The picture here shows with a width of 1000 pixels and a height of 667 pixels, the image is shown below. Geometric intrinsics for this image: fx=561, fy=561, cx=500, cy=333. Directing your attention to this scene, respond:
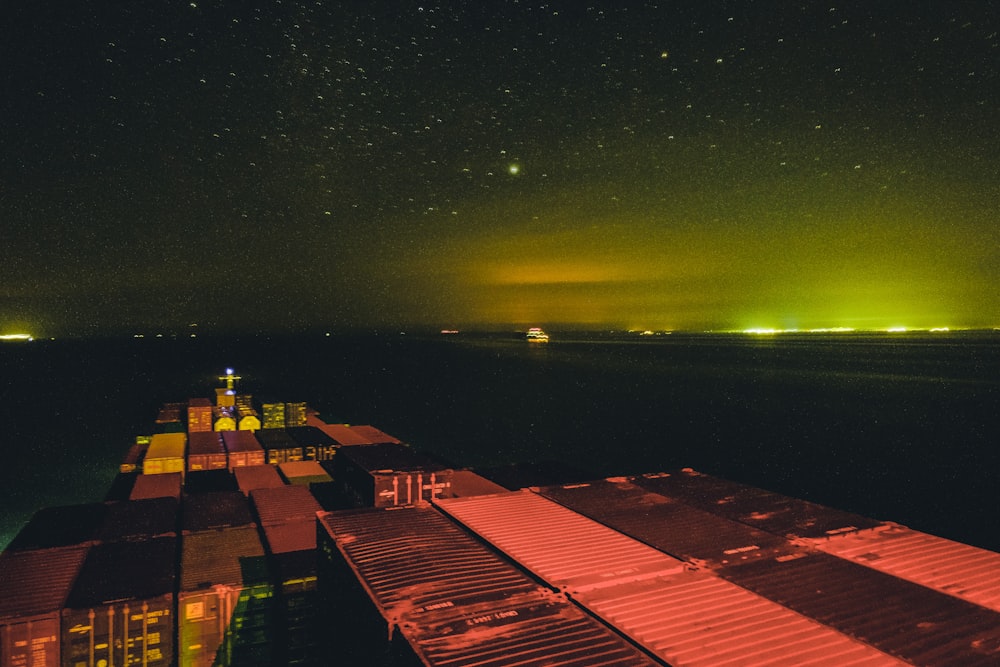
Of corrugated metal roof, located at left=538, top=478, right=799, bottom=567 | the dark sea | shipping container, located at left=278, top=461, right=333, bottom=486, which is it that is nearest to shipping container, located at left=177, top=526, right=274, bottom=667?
corrugated metal roof, located at left=538, top=478, right=799, bottom=567

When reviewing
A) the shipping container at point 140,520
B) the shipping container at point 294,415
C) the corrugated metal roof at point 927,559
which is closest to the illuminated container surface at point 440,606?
the corrugated metal roof at point 927,559

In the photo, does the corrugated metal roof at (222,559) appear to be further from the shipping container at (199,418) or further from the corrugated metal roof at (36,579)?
the shipping container at (199,418)

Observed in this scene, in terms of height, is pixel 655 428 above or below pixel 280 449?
below

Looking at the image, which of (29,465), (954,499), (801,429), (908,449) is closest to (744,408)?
(801,429)

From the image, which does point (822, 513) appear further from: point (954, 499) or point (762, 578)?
point (954, 499)

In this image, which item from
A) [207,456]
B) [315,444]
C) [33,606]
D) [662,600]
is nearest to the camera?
[662,600]

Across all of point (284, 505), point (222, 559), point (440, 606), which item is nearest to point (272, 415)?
point (284, 505)

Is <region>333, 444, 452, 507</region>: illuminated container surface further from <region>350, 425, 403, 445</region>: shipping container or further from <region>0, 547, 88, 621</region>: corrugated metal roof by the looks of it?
<region>350, 425, 403, 445</region>: shipping container

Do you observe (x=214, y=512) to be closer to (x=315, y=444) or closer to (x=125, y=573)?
(x=125, y=573)
